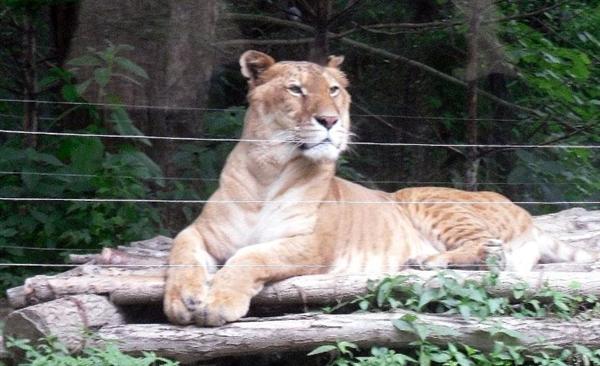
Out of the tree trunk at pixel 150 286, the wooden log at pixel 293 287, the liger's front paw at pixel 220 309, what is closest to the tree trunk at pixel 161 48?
the tree trunk at pixel 150 286

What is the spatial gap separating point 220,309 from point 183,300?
158mm

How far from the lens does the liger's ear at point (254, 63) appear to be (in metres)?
5.09

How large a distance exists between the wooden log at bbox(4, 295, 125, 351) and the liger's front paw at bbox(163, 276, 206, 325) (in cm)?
30

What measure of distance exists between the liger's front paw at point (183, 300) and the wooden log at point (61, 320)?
296 mm

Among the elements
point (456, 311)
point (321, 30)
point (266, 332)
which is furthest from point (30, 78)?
point (456, 311)

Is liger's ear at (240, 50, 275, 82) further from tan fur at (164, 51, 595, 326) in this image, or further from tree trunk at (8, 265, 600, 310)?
tree trunk at (8, 265, 600, 310)

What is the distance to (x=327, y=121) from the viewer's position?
4.80m

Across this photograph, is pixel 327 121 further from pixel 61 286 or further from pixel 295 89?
pixel 61 286

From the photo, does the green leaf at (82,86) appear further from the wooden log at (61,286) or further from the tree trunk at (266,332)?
the tree trunk at (266,332)

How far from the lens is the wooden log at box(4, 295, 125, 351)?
13.9 feet

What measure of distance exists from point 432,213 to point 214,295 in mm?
1557

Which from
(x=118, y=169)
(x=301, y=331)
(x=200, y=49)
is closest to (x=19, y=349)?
(x=301, y=331)

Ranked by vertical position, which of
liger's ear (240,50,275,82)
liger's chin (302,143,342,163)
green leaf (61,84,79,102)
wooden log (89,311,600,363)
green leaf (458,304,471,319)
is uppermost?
liger's ear (240,50,275,82)

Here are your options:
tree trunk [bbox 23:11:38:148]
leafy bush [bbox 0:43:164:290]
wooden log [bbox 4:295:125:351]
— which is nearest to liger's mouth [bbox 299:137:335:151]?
wooden log [bbox 4:295:125:351]
